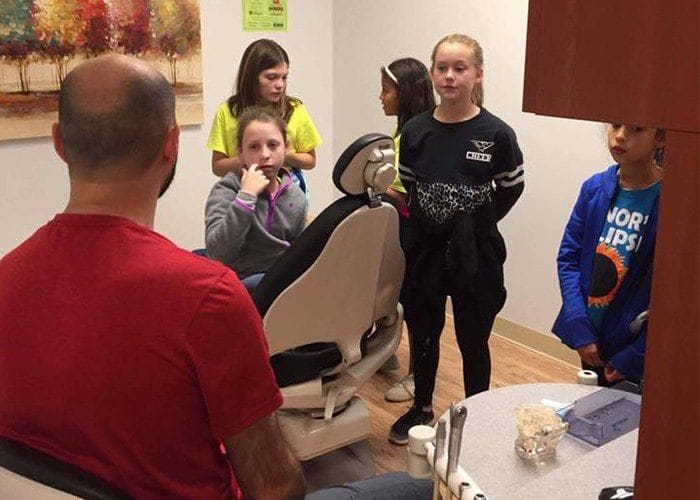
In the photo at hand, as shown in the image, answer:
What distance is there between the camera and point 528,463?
1.37m

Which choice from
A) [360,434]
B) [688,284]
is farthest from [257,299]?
[688,284]

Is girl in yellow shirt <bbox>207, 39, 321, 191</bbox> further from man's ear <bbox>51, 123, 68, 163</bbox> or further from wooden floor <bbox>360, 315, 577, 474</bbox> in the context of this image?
man's ear <bbox>51, 123, 68, 163</bbox>

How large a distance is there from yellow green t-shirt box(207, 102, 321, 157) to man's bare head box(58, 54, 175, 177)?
1.85 metres

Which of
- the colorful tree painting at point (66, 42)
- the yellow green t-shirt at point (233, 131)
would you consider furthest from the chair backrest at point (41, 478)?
the colorful tree painting at point (66, 42)

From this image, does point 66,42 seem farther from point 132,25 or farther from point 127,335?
point 127,335

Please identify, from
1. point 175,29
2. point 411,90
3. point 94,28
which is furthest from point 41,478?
point 175,29

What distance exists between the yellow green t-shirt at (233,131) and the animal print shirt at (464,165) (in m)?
0.77

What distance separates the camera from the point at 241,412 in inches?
39.0

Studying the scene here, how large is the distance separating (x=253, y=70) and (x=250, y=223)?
981 mm

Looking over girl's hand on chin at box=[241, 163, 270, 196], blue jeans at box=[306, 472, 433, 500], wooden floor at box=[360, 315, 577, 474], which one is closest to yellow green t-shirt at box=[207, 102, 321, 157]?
girl's hand on chin at box=[241, 163, 270, 196]

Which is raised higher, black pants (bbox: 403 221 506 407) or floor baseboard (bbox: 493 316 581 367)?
black pants (bbox: 403 221 506 407)

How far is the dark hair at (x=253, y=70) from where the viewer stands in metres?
2.87

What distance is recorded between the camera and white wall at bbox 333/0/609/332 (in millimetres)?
A: 3076

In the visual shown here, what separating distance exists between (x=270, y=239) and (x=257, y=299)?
16.2 inches
